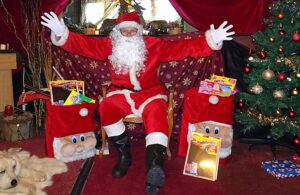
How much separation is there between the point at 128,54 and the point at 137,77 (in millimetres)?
232

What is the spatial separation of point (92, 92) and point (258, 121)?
1846 millimetres

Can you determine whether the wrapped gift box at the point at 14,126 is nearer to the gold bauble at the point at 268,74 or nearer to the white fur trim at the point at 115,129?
the white fur trim at the point at 115,129

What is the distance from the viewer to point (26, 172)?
9.16 ft

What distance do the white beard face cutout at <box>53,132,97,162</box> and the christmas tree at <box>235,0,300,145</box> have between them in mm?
1646

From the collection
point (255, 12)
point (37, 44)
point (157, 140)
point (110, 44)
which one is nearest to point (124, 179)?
A: point (157, 140)

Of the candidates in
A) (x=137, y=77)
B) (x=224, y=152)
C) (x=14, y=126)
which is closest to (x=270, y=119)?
(x=224, y=152)

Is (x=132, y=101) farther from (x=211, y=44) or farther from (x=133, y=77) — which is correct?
(x=211, y=44)

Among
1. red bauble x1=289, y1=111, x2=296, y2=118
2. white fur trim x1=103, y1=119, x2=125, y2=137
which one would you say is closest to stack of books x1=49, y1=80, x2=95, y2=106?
white fur trim x1=103, y1=119, x2=125, y2=137

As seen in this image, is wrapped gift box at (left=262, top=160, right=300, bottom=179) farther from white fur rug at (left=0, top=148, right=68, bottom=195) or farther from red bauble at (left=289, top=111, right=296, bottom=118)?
white fur rug at (left=0, top=148, right=68, bottom=195)

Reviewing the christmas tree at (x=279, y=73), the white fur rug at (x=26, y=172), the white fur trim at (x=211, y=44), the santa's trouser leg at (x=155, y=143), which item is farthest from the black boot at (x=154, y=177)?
the christmas tree at (x=279, y=73)

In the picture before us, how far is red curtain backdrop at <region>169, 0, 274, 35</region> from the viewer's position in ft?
12.2

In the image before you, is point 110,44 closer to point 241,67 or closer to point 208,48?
point 208,48

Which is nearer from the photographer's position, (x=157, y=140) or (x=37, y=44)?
(x=157, y=140)

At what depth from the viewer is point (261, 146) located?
376 centimetres
